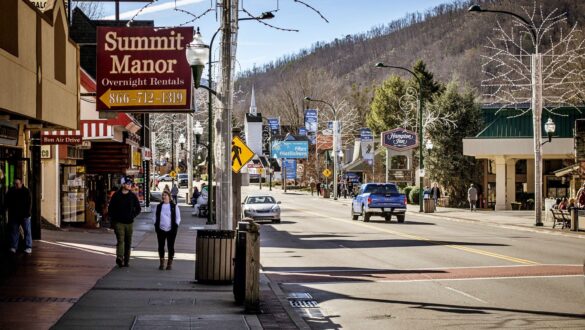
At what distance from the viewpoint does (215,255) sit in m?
15.8

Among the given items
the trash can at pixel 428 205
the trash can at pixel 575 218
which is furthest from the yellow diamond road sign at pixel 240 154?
the trash can at pixel 428 205

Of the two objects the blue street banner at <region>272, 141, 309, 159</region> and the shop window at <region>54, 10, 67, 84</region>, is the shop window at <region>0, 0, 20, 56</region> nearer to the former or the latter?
the shop window at <region>54, 10, 67, 84</region>

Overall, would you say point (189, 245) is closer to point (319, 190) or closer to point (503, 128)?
point (503, 128)

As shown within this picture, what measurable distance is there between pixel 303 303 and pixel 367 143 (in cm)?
7939

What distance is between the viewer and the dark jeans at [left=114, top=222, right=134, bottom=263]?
18594mm

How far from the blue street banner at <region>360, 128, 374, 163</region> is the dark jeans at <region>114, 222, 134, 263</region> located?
218 feet

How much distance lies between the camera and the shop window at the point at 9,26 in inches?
496

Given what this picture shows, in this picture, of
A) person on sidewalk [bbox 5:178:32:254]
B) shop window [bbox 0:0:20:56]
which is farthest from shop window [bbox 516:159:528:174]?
shop window [bbox 0:0:20:56]

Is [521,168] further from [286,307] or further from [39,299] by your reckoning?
[39,299]

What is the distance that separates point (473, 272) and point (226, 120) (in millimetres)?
6430

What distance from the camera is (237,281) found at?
13406 millimetres

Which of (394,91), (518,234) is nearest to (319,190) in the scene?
(394,91)

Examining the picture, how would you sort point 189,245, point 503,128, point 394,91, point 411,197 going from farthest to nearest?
1. point 394,91
2. point 411,197
3. point 503,128
4. point 189,245

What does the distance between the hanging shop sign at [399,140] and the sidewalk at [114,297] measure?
40.3 metres
